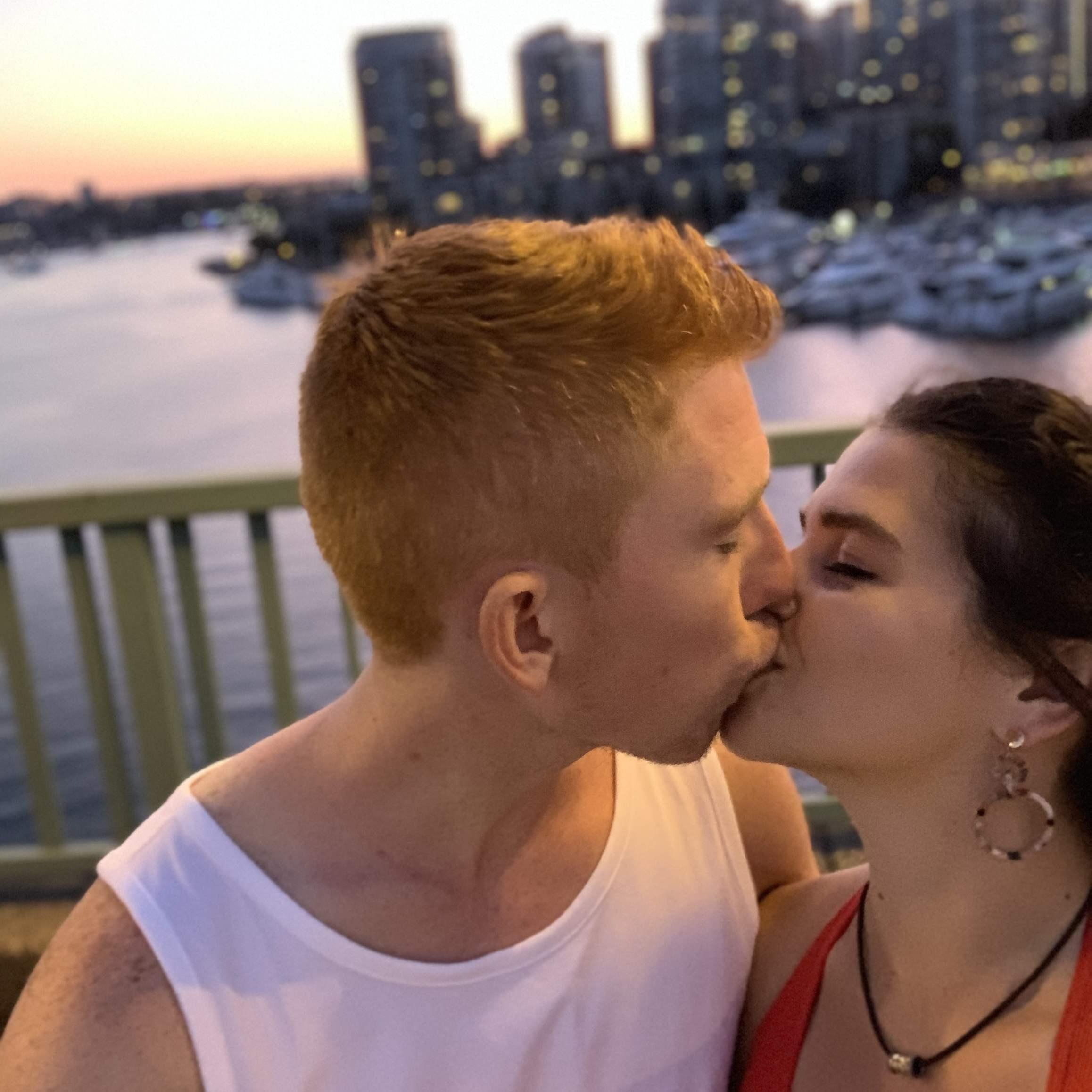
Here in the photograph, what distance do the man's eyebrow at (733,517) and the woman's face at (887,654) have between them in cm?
10

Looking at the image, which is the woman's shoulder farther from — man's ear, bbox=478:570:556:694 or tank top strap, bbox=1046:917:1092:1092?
man's ear, bbox=478:570:556:694

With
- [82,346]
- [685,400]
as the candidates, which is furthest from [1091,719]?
[82,346]

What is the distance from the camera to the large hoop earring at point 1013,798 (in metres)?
1.18

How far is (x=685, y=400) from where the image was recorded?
1160mm

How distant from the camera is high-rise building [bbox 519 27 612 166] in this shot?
696cm

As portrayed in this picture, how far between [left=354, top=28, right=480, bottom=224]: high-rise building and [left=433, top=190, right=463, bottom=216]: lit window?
0.79 m

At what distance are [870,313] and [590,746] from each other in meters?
4.79

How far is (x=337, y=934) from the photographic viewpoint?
1151mm

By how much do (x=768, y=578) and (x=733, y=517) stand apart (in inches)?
3.5

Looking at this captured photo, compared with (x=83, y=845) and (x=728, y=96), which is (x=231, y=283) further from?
(x=83, y=845)

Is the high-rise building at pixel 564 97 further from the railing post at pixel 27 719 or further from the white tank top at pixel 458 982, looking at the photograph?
the white tank top at pixel 458 982

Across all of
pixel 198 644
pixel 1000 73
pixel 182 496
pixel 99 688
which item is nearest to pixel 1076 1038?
pixel 182 496

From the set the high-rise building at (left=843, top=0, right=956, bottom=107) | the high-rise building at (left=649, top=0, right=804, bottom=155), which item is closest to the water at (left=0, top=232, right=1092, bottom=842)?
the high-rise building at (left=649, top=0, right=804, bottom=155)

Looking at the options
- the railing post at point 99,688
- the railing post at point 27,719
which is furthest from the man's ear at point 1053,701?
the railing post at point 27,719
